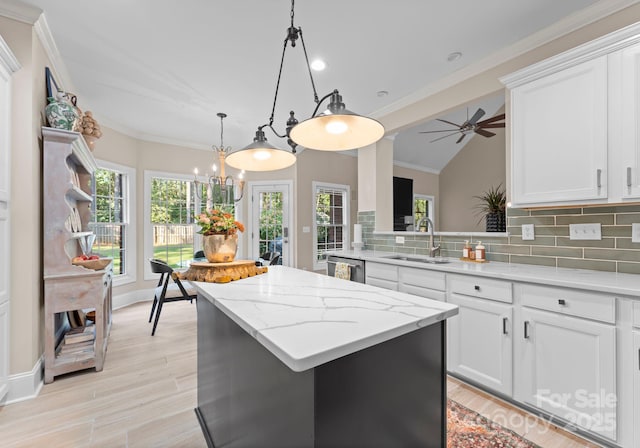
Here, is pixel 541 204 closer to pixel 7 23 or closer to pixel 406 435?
pixel 406 435

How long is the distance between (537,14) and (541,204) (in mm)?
1380

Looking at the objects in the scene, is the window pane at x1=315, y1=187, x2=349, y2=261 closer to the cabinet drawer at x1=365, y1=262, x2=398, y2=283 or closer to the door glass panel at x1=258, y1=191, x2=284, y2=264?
the door glass panel at x1=258, y1=191, x2=284, y2=264

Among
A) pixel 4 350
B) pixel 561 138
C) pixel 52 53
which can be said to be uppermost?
pixel 52 53

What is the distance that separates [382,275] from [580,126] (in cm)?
180

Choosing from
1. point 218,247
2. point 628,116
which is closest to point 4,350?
point 218,247

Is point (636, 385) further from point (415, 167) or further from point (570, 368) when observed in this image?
point (415, 167)

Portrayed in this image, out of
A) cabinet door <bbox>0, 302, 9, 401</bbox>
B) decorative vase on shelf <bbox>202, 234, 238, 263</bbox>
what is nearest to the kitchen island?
decorative vase on shelf <bbox>202, 234, 238, 263</bbox>

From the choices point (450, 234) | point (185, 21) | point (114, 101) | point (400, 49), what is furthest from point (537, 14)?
point (114, 101)

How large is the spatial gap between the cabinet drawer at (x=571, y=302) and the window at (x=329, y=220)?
147 inches

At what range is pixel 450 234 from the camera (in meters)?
2.85

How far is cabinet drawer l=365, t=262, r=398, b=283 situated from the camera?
2685mm

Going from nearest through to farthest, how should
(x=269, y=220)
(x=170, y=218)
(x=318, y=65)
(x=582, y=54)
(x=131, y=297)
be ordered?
(x=582, y=54) → (x=318, y=65) → (x=131, y=297) → (x=170, y=218) → (x=269, y=220)

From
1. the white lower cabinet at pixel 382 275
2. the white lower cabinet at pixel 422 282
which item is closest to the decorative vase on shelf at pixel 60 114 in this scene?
the white lower cabinet at pixel 382 275

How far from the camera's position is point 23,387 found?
2016 mm
